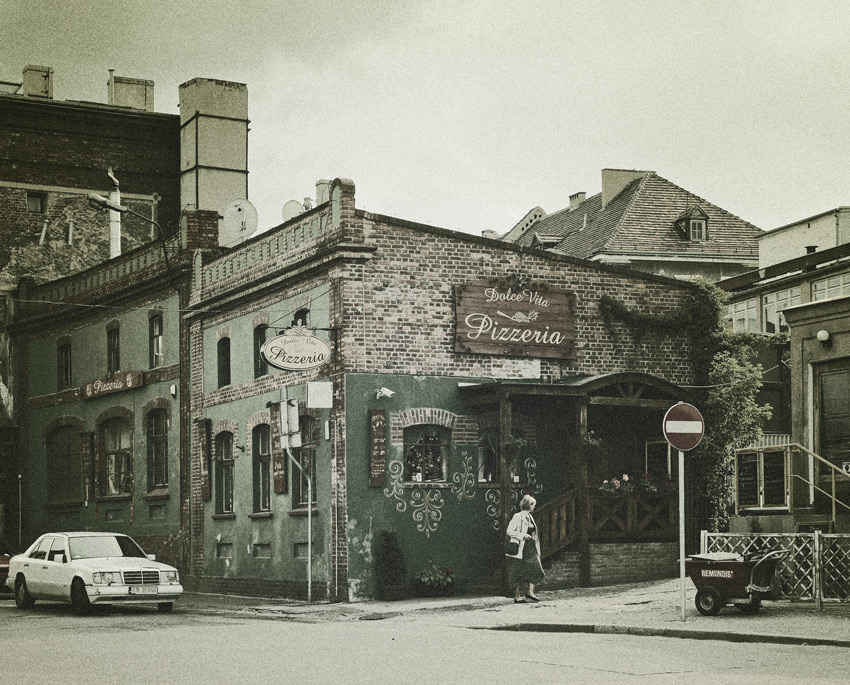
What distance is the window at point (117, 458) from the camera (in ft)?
116

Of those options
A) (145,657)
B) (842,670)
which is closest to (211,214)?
(145,657)

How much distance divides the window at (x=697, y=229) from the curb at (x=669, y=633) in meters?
35.2

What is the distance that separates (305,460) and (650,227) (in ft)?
90.6

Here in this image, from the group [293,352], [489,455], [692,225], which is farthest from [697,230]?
[293,352]

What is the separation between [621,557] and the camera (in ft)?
83.6

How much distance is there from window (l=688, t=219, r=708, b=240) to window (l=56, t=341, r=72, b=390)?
2462 centimetres

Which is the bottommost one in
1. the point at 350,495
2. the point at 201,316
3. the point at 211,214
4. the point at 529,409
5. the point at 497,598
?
the point at 497,598

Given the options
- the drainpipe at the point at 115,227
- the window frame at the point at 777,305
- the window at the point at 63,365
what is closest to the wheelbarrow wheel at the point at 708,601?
the window frame at the point at 777,305

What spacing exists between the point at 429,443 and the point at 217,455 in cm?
704

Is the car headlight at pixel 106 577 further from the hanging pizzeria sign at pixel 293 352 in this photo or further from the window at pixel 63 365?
the window at pixel 63 365

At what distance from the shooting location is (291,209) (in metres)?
31.0

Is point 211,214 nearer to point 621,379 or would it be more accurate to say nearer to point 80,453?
point 80,453

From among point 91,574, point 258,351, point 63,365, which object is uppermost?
point 63,365

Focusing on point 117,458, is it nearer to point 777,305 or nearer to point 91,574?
point 91,574
